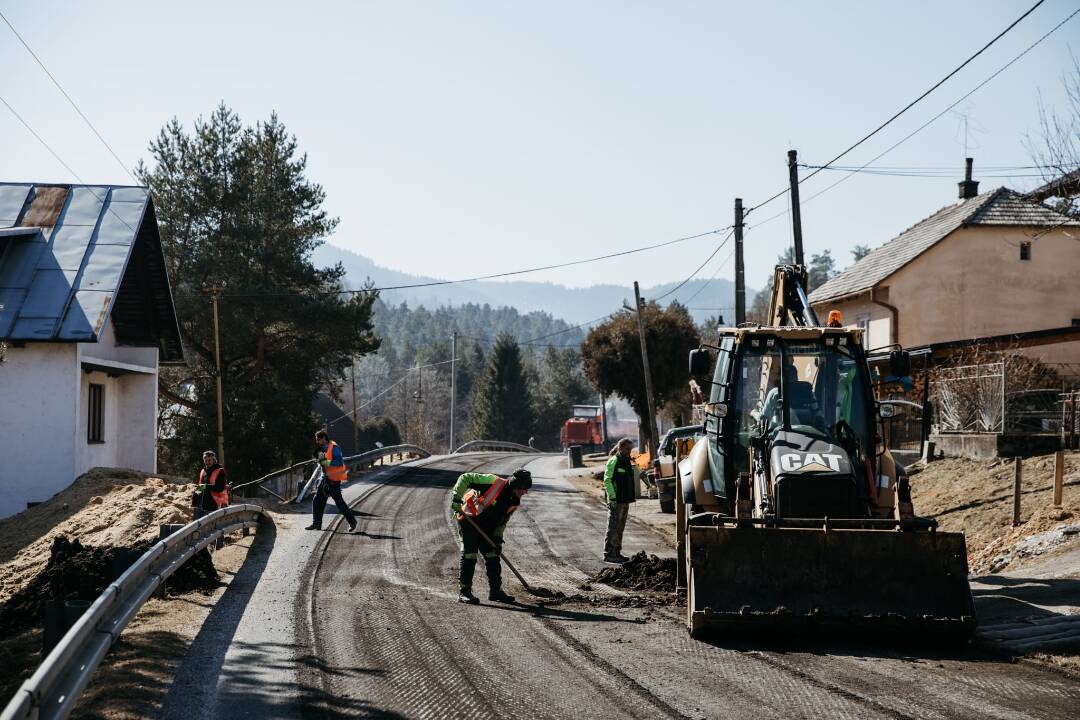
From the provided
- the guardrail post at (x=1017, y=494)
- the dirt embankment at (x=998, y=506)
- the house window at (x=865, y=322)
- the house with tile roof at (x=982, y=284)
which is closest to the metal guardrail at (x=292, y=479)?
the dirt embankment at (x=998, y=506)

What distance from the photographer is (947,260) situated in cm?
3322

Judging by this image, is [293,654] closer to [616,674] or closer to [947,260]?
[616,674]

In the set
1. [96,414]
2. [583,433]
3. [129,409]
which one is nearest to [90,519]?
[96,414]

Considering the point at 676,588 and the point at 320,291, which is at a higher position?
the point at 320,291

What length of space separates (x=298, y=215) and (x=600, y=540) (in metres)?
24.8

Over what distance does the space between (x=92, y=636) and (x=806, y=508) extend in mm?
6267

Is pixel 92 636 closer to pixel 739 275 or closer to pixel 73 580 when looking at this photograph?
pixel 73 580

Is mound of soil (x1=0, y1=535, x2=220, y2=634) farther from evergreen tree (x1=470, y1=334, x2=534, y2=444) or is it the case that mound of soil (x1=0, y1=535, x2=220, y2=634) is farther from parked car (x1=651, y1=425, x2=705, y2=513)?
evergreen tree (x1=470, y1=334, x2=534, y2=444)

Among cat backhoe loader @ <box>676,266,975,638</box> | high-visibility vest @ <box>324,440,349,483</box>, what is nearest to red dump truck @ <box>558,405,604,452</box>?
high-visibility vest @ <box>324,440,349,483</box>

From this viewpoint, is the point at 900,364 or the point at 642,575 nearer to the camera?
the point at 900,364

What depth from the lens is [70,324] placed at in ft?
66.7

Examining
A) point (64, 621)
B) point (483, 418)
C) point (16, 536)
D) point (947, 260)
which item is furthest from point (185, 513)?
point (483, 418)

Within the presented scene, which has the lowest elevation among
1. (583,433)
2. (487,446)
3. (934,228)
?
(487,446)

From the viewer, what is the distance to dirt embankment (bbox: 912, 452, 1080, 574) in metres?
13.3
